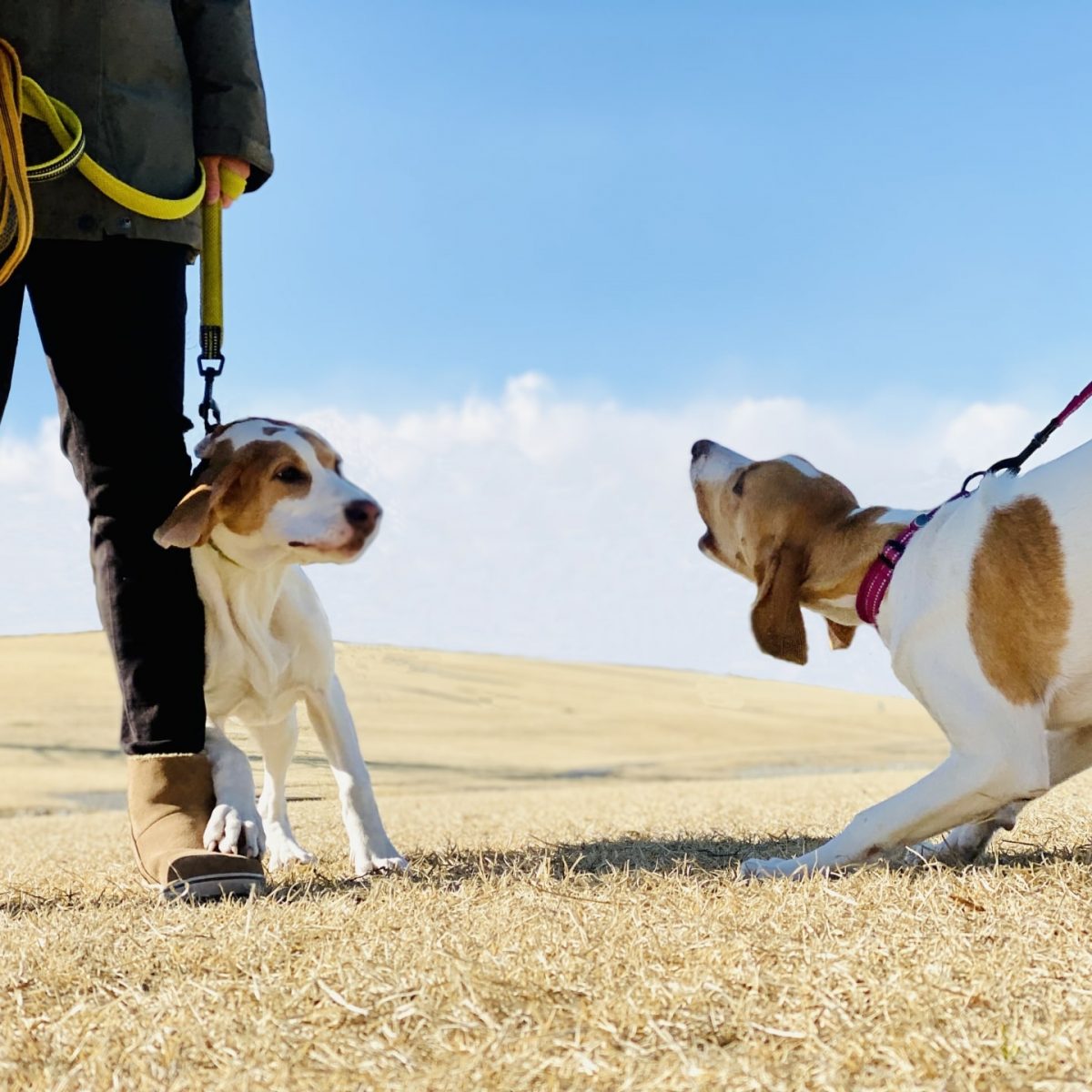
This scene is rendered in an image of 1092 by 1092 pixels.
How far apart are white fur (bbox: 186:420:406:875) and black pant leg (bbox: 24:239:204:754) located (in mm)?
139

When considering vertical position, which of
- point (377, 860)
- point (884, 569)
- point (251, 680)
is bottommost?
point (377, 860)

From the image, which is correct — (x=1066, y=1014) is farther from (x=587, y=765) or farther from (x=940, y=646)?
(x=587, y=765)

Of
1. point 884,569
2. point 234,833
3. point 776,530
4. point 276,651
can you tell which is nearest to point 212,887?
point 234,833

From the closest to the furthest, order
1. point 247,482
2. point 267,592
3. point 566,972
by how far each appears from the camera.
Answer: point 566,972, point 247,482, point 267,592

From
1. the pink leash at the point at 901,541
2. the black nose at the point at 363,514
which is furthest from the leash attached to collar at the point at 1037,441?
the black nose at the point at 363,514

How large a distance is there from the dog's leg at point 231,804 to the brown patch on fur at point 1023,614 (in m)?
1.88

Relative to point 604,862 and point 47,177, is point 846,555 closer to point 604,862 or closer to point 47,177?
point 604,862

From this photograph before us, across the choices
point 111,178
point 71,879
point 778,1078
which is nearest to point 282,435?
point 111,178

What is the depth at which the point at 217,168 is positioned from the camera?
362 centimetres

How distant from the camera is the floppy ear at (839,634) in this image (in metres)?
3.61

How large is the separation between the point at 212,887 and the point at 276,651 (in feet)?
3.03

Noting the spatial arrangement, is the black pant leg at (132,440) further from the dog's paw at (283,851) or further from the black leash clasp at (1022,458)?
the black leash clasp at (1022,458)

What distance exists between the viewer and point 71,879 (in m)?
3.76

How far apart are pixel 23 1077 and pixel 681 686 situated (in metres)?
26.9
